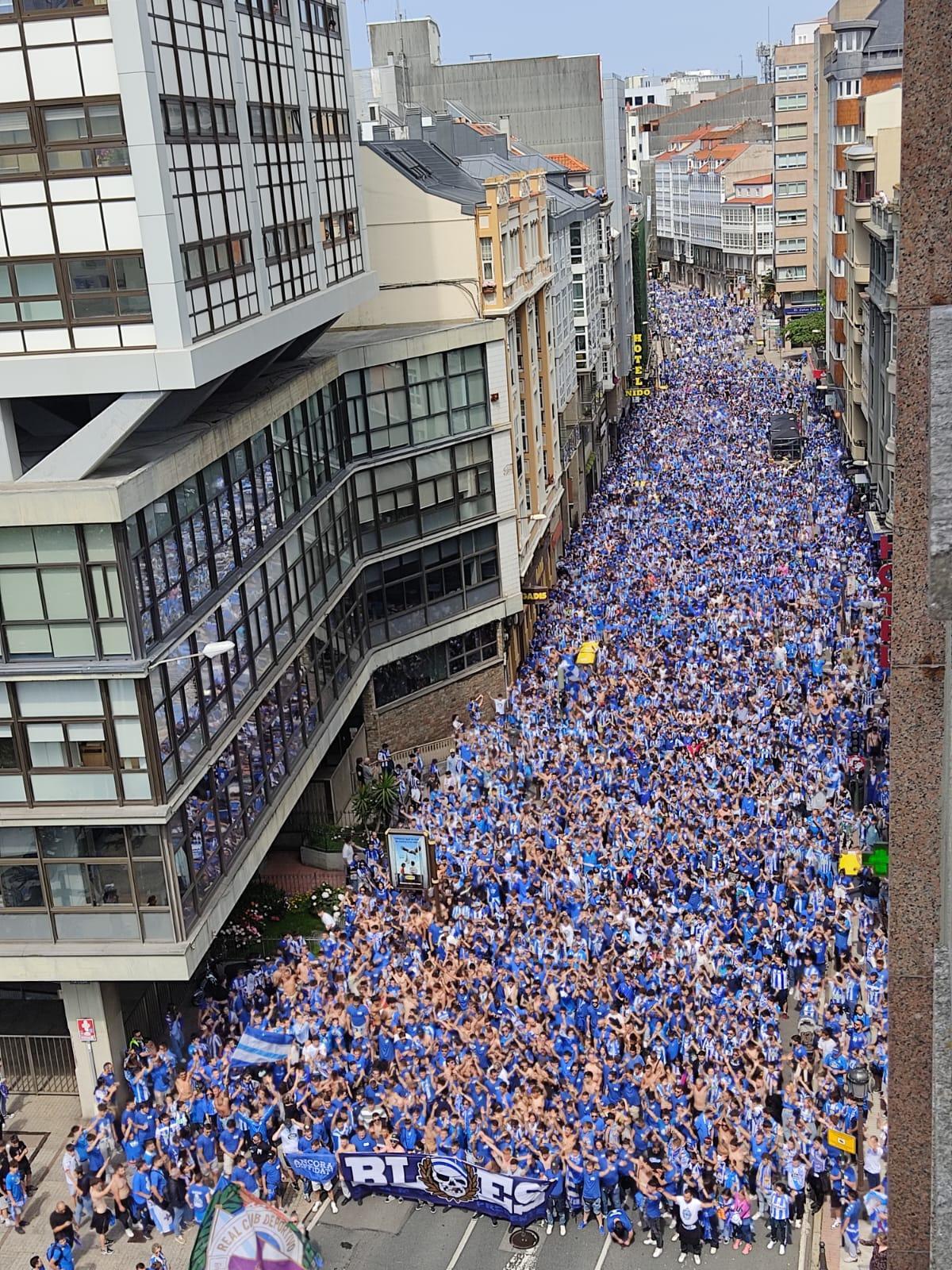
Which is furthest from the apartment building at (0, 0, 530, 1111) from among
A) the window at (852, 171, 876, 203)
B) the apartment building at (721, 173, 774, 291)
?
the apartment building at (721, 173, 774, 291)

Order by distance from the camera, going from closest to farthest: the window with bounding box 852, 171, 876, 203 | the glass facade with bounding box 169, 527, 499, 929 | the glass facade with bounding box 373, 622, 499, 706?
the glass facade with bounding box 169, 527, 499, 929 < the glass facade with bounding box 373, 622, 499, 706 < the window with bounding box 852, 171, 876, 203

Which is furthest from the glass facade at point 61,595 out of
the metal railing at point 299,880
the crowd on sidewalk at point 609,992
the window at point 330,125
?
the window at point 330,125

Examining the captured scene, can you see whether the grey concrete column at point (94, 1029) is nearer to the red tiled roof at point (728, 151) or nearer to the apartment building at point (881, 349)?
the apartment building at point (881, 349)

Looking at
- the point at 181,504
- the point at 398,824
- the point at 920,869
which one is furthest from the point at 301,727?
the point at 920,869

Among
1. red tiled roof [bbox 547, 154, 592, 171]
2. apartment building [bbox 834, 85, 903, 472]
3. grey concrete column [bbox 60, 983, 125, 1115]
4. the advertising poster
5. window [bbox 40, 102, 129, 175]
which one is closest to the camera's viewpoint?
window [bbox 40, 102, 129, 175]

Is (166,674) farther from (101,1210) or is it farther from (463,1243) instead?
(463,1243)

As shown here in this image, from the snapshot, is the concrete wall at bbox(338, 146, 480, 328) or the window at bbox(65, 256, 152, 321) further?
the concrete wall at bbox(338, 146, 480, 328)

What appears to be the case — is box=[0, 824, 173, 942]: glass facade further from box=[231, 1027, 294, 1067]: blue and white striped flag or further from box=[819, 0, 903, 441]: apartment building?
box=[819, 0, 903, 441]: apartment building
